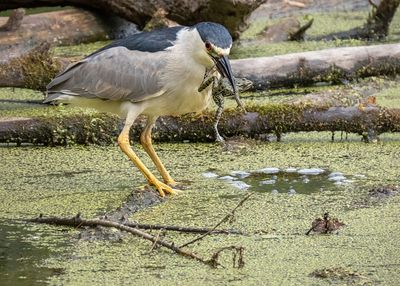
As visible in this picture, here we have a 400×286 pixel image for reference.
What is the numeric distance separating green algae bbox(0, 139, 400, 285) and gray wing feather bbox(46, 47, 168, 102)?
0.54 metres

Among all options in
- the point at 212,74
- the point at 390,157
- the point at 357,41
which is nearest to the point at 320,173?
the point at 390,157

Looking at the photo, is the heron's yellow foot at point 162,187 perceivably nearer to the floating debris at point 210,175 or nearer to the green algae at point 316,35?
the floating debris at point 210,175

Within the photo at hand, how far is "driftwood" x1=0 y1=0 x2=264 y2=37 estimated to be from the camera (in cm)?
987

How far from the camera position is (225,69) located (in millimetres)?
5852

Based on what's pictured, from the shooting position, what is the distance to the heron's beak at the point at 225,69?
5820 millimetres

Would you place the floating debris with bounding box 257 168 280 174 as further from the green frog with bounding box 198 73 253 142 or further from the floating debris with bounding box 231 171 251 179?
the green frog with bounding box 198 73 253 142

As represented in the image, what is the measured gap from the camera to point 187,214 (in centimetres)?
572

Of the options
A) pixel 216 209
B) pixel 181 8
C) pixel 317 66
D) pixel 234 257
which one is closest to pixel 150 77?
pixel 216 209

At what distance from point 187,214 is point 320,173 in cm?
121

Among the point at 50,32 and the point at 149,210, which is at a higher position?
the point at 149,210

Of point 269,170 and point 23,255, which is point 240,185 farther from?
point 23,255

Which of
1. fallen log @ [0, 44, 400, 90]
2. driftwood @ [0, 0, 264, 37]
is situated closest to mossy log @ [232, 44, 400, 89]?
fallen log @ [0, 44, 400, 90]

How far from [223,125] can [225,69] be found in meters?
1.49

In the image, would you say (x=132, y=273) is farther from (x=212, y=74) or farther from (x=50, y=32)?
(x=50, y=32)
